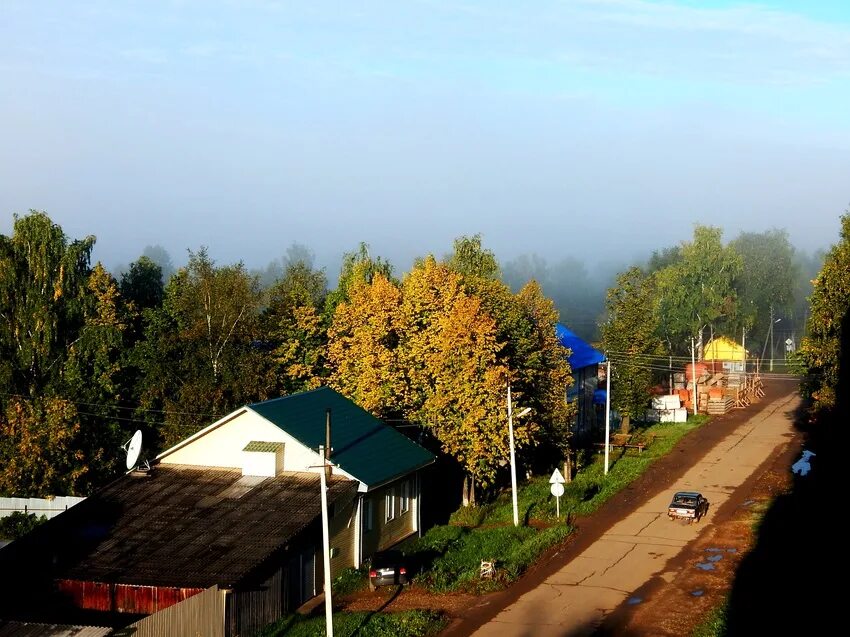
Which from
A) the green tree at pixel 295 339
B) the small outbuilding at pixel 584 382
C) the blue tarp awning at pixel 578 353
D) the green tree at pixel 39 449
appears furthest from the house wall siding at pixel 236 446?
the blue tarp awning at pixel 578 353

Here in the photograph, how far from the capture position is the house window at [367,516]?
37050mm

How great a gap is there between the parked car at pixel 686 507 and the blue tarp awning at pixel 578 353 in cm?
2407

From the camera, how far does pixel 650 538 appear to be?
136 ft

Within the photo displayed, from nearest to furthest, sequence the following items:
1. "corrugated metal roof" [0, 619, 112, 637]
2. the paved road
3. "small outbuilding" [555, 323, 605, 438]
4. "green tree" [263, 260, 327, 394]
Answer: "corrugated metal roof" [0, 619, 112, 637] → the paved road → "green tree" [263, 260, 327, 394] → "small outbuilding" [555, 323, 605, 438]

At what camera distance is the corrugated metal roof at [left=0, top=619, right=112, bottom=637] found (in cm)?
2425

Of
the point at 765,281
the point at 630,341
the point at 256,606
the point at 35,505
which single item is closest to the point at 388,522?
A: the point at 256,606

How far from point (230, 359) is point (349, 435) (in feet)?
53.1

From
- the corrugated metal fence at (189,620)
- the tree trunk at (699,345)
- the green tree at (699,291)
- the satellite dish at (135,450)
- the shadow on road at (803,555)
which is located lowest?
the shadow on road at (803,555)

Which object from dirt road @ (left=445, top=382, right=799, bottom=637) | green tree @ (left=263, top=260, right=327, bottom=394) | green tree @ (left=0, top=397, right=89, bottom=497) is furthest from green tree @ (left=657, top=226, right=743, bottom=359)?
green tree @ (left=0, top=397, right=89, bottom=497)

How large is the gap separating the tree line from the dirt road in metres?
6.57

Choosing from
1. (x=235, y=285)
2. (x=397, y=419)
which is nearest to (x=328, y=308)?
(x=235, y=285)

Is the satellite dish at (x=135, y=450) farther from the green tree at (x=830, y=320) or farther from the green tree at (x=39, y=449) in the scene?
the green tree at (x=830, y=320)

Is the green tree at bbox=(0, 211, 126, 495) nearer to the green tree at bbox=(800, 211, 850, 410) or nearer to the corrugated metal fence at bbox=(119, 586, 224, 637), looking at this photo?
the corrugated metal fence at bbox=(119, 586, 224, 637)

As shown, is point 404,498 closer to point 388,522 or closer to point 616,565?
point 388,522
